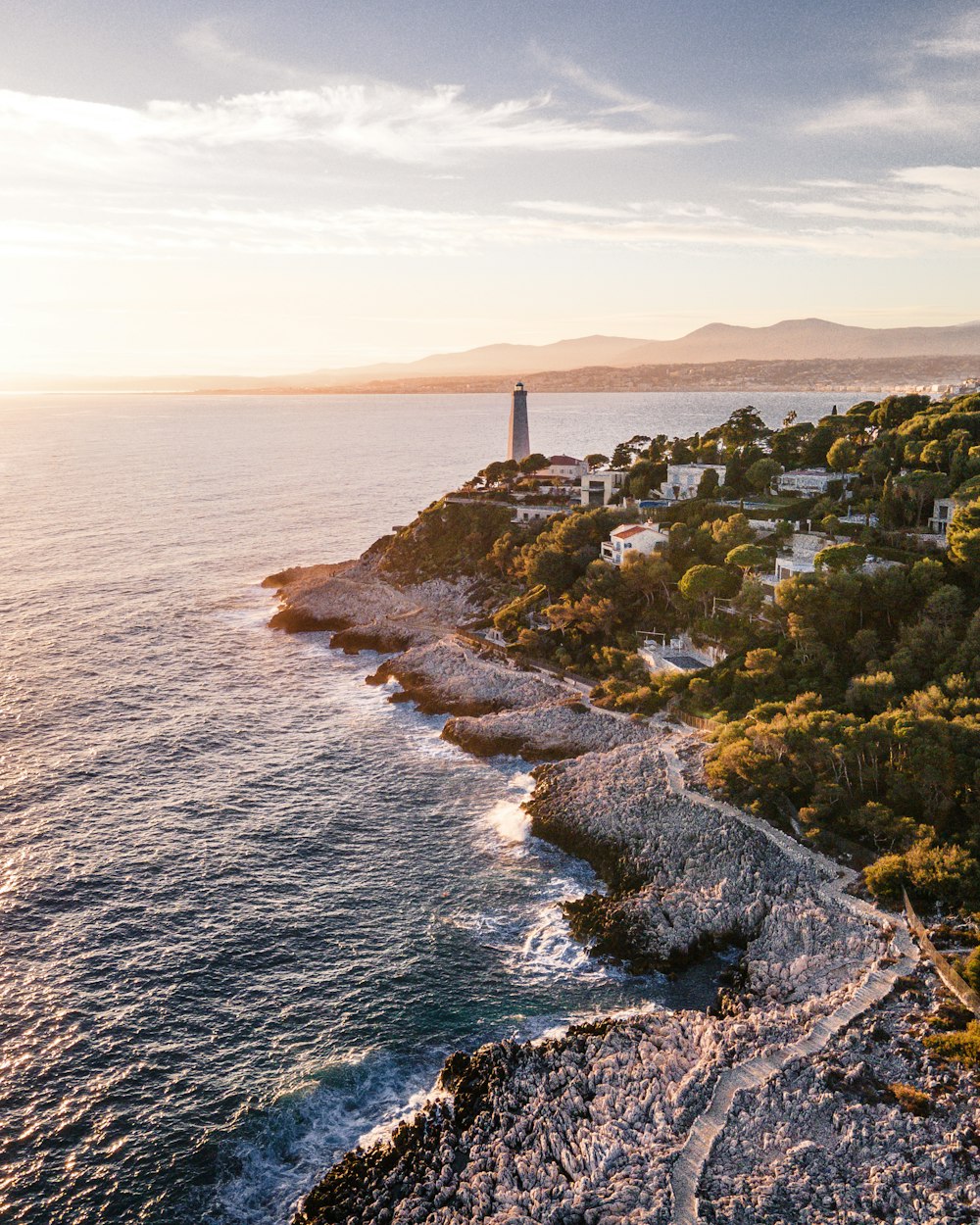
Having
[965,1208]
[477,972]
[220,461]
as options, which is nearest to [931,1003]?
[965,1208]

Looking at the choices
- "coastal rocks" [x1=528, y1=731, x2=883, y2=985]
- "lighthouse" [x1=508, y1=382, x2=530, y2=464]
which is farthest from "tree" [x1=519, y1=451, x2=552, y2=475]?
"coastal rocks" [x1=528, y1=731, x2=883, y2=985]

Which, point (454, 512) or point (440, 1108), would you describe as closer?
point (440, 1108)

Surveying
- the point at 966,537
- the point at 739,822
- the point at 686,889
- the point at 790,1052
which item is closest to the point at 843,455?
the point at 966,537

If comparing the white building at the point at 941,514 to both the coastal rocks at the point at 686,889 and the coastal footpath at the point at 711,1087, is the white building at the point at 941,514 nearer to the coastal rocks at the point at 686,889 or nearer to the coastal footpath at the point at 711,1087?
the coastal rocks at the point at 686,889

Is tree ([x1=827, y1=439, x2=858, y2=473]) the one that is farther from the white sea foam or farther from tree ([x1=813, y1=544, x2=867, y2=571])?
the white sea foam

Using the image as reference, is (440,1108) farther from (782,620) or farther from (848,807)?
(782,620)

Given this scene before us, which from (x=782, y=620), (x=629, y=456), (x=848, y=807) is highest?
(x=629, y=456)

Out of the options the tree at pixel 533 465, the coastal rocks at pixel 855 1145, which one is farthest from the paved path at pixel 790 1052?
the tree at pixel 533 465
